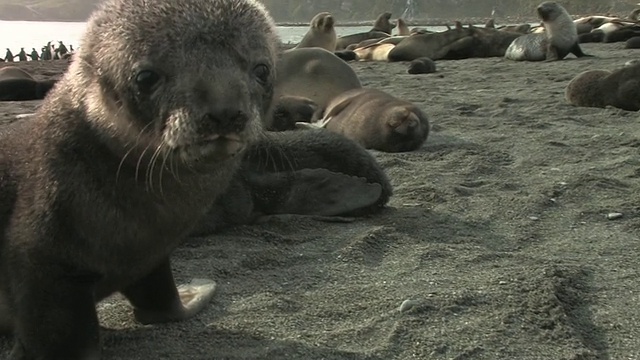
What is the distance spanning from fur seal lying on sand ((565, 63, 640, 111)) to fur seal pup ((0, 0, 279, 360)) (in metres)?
5.85

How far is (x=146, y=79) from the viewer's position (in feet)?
8.29

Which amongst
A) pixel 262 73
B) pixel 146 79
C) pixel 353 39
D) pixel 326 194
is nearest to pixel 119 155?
pixel 146 79

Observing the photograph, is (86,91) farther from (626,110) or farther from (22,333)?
(626,110)

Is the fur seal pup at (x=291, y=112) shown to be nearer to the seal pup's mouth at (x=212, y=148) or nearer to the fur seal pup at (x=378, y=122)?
the fur seal pup at (x=378, y=122)

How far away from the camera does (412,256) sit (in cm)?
381

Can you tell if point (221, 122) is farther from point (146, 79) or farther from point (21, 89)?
point (21, 89)

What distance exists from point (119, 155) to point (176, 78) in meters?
0.36

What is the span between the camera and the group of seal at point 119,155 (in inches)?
97.4

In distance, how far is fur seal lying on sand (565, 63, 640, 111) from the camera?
25.4ft

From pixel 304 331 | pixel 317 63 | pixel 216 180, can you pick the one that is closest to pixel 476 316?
pixel 304 331

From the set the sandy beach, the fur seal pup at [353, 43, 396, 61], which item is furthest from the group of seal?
the fur seal pup at [353, 43, 396, 61]

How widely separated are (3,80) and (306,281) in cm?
877

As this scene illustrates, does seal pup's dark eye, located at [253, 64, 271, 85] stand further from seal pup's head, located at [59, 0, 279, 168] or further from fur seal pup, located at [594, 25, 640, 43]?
fur seal pup, located at [594, 25, 640, 43]

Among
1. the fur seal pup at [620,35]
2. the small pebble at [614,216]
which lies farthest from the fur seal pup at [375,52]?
the small pebble at [614,216]
